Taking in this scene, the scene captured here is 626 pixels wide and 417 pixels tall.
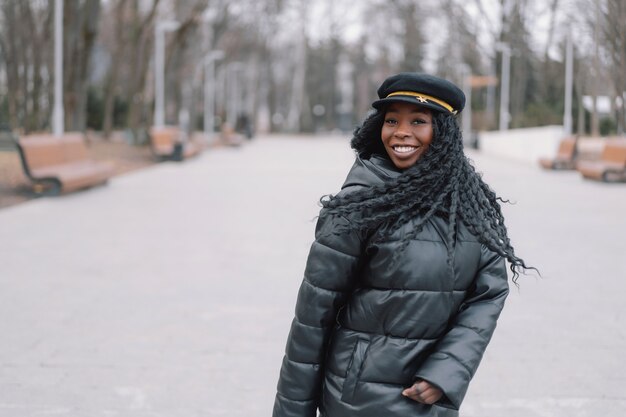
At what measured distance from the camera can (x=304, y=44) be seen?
71.1m

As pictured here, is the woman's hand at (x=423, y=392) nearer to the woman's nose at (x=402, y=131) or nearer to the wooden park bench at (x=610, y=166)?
the woman's nose at (x=402, y=131)

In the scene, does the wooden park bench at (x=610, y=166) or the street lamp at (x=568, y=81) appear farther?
the street lamp at (x=568, y=81)

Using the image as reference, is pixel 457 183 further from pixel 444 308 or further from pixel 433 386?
pixel 433 386

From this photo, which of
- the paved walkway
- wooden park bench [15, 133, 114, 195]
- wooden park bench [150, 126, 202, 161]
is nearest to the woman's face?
the paved walkway

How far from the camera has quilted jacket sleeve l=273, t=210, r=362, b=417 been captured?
8.86 feet

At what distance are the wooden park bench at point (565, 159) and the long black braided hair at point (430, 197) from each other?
76.3ft

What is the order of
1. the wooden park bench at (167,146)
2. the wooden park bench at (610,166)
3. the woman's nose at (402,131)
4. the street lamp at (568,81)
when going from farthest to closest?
the street lamp at (568,81), the wooden park bench at (167,146), the wooden park bench at (610,166), the woman's nose at (402,131)

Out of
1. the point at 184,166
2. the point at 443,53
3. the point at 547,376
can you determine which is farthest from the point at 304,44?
the point at 547,376

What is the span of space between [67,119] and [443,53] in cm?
4180

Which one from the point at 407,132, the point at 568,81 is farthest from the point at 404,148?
the point at 568,81

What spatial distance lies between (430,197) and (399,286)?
28 cm

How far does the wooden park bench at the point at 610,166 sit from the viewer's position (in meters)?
20.2

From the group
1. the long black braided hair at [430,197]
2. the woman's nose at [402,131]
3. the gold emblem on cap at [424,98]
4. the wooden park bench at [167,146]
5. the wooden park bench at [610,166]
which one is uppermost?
the gold emblem on cap at [424,98]

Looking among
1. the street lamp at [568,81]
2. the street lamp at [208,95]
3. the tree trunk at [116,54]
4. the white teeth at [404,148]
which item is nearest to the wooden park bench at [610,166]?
the street lamp at [568,81]
